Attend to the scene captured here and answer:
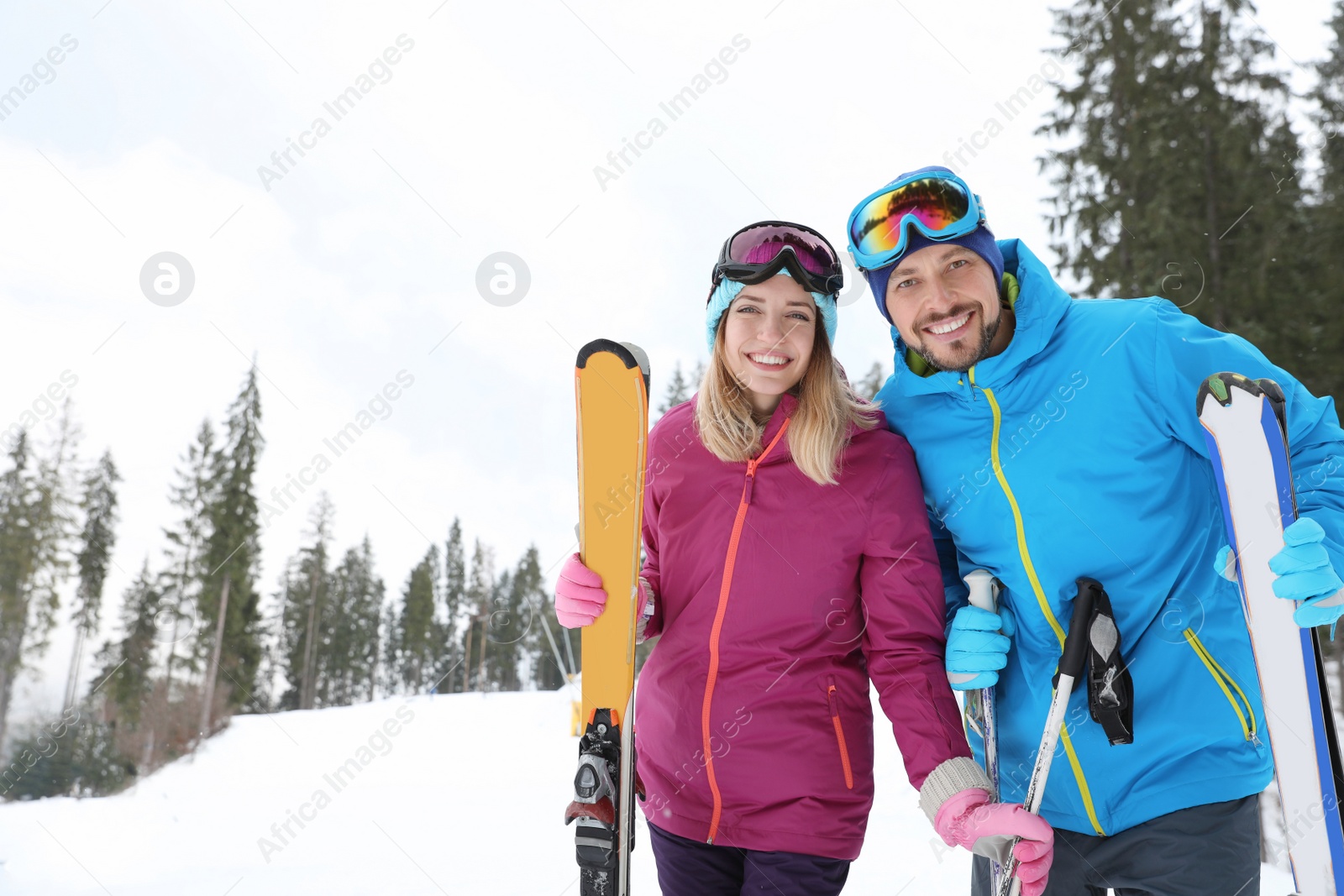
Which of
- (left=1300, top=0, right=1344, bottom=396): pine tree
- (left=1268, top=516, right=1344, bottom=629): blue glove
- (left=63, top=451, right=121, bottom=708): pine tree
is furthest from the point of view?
(left=63, top=451, right=121, bottom=708): pine tree

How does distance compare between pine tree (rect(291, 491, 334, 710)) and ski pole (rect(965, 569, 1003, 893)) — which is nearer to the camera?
ski pole (rect(965, 569, 1003, 893))

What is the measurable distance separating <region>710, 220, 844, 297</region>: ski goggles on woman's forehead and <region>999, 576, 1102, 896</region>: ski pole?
1.17 metres

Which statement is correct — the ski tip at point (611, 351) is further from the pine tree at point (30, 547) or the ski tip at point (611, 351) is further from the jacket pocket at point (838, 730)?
the pine tree at point (30, 547)

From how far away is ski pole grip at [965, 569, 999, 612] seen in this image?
213cm

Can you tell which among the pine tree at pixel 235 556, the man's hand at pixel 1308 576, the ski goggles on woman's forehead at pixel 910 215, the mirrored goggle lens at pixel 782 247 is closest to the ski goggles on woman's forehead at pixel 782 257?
the mirrored goggle lens at pixel 782 247

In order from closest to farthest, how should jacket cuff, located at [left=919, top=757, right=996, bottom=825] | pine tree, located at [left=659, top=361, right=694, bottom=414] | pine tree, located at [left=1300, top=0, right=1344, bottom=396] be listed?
jacket cuff, located at [left=919, top=757, right=996, bottom=825], pine tree, located at [left=1300, top=0, right=1344, bottom=396], pine tree, located at [left=659, top=361, right=694, bottom=414]

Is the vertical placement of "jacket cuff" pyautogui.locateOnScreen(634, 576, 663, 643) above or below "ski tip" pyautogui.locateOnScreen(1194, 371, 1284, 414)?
below

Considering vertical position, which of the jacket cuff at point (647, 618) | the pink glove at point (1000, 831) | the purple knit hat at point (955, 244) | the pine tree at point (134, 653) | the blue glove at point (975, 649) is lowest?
the pink glove at point (1000, 831)

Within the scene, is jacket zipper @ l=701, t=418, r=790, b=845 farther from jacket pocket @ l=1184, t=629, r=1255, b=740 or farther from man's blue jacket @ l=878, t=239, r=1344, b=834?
jacket pocket @ l=1184, t=629, r=1255, b=740

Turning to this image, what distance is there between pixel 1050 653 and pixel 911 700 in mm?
454

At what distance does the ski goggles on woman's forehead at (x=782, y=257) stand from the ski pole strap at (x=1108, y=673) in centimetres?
120

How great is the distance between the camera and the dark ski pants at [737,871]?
1.99 metres

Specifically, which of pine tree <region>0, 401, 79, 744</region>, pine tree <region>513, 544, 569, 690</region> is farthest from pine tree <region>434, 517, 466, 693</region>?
pine tree <region>0, 401, 79, 744</region>

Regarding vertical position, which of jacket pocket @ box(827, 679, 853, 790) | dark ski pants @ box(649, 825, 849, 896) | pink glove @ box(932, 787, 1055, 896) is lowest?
dark ski pants @ box(649, 825, 849, 896)
